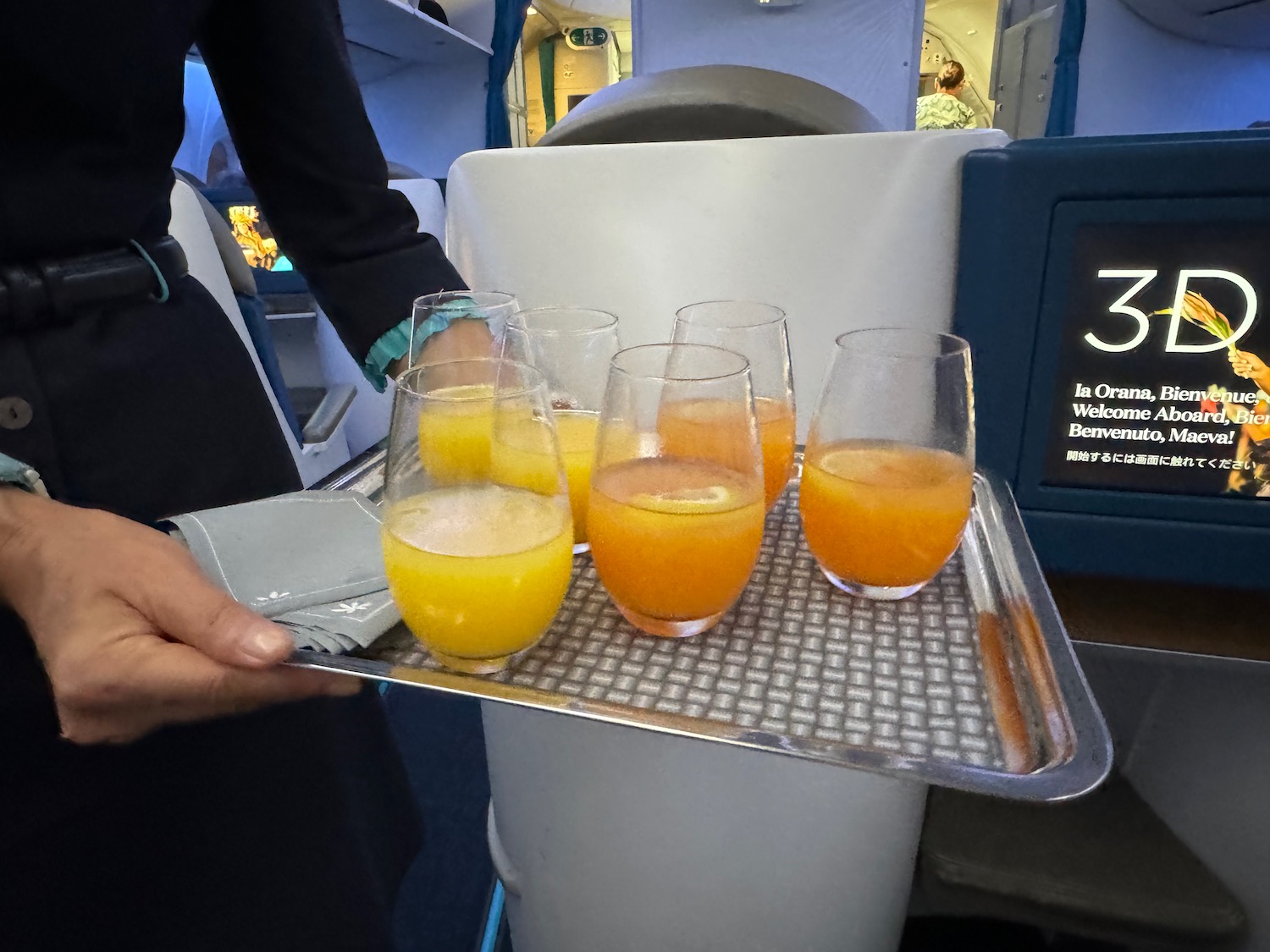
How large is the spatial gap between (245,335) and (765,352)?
113 centimetres

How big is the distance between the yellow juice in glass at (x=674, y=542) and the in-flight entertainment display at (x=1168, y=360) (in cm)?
47

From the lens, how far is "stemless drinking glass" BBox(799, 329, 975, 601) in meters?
0.67

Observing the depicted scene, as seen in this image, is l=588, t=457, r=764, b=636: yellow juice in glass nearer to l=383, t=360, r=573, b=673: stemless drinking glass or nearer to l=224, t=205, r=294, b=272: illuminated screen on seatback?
l=383, t=360, r=573, b=673: stemless drinking glass

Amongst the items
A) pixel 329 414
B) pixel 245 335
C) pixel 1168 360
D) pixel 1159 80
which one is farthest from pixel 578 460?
pixel 1159 80

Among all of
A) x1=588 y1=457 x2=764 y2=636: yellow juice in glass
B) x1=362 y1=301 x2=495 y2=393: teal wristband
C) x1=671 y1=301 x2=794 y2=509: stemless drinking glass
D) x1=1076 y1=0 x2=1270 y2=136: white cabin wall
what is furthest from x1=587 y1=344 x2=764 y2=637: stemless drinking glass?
x1=1076 y1=0 x2=1270 y2=136: white cabin wall

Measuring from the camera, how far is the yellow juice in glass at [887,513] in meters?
0.66

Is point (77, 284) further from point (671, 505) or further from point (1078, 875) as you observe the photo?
point (1078, 875)

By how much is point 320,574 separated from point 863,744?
43cm

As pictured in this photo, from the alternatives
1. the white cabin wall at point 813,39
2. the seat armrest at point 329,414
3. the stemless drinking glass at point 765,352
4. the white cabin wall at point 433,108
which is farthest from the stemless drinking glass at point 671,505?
the white cabin wall at point 433,108

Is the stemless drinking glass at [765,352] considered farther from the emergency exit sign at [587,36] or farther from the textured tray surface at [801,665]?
the emergency exit sign at [587,36]

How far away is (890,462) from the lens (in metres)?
0.72

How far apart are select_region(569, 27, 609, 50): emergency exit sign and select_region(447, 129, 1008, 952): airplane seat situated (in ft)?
21.9

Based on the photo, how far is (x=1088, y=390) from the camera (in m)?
0.90

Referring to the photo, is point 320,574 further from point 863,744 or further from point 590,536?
point 863,744
